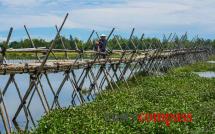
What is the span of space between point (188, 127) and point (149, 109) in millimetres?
2955

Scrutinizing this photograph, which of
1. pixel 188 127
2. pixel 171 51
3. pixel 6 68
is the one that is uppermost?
pixel 171 51

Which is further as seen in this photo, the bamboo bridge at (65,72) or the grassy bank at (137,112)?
the bamboo bridge at (65,72)

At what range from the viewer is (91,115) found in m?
14.9

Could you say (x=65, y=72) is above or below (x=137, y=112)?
above

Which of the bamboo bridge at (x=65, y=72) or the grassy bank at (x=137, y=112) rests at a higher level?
the bamboo bridge at (x=65, y=72)

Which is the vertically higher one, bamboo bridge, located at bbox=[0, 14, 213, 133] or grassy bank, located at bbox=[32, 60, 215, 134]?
bamboo bridge, located at bbox=[0, 14, 213, 133]

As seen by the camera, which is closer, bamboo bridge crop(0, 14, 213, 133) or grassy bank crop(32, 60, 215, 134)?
grassy bank crop(32, 60, 215, 134)

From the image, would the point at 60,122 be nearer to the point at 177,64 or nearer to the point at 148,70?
the point at 148,70

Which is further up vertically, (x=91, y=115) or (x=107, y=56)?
(x=107, y=56)

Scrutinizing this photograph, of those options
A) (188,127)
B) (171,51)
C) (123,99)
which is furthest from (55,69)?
(171,51)

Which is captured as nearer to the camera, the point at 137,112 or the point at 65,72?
the point at 137,112

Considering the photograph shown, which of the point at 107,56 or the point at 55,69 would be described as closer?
the point at 55,69

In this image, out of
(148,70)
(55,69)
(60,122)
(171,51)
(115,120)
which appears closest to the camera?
(60,122)

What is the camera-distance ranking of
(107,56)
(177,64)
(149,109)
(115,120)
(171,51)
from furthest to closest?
(177,64)
(171,51)
(107,56)
(149,109)
(115,120)
